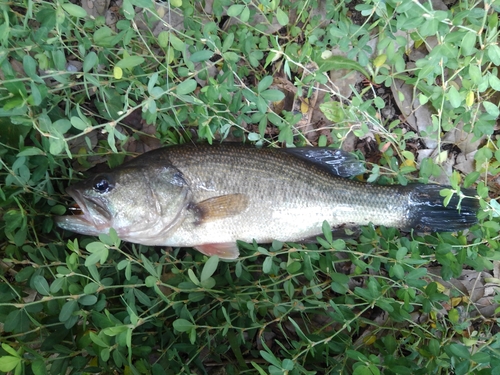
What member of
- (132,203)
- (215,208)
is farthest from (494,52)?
(132,203)

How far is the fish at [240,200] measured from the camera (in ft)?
8.45

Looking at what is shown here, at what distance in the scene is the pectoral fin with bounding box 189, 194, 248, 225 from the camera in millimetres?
2658

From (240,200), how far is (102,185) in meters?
0.90

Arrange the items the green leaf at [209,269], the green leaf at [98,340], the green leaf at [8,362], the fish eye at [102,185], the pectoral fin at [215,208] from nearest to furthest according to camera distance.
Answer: the green leaf at [8,362], the green leaf at [98,340], the green leaf at [209,269], the fish eye at [102,185], the pectoral fin at [215,208]

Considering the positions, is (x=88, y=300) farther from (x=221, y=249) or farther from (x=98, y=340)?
(x=221, y=249)

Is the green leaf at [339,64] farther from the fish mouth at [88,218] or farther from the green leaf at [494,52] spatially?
the fish mouth at [88,218]

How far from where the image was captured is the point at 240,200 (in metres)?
2.70

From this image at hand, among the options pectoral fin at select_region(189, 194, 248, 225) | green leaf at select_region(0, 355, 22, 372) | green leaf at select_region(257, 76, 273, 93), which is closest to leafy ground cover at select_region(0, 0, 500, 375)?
green leaf at select_region(257, 76, 273, 93)

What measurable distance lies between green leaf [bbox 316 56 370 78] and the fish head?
134cm

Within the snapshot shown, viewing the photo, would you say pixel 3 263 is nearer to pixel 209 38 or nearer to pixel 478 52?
pixel 209 38

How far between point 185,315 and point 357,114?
5.77 feet

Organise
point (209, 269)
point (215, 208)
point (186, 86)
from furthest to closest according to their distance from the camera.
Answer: point (215, 208)
point (209, 269)
point (186, 86)

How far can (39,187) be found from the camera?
2.48 meters

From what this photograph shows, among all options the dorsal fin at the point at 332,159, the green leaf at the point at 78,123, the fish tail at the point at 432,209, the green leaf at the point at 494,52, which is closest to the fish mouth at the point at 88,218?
the green leaf at the point at 78,123
